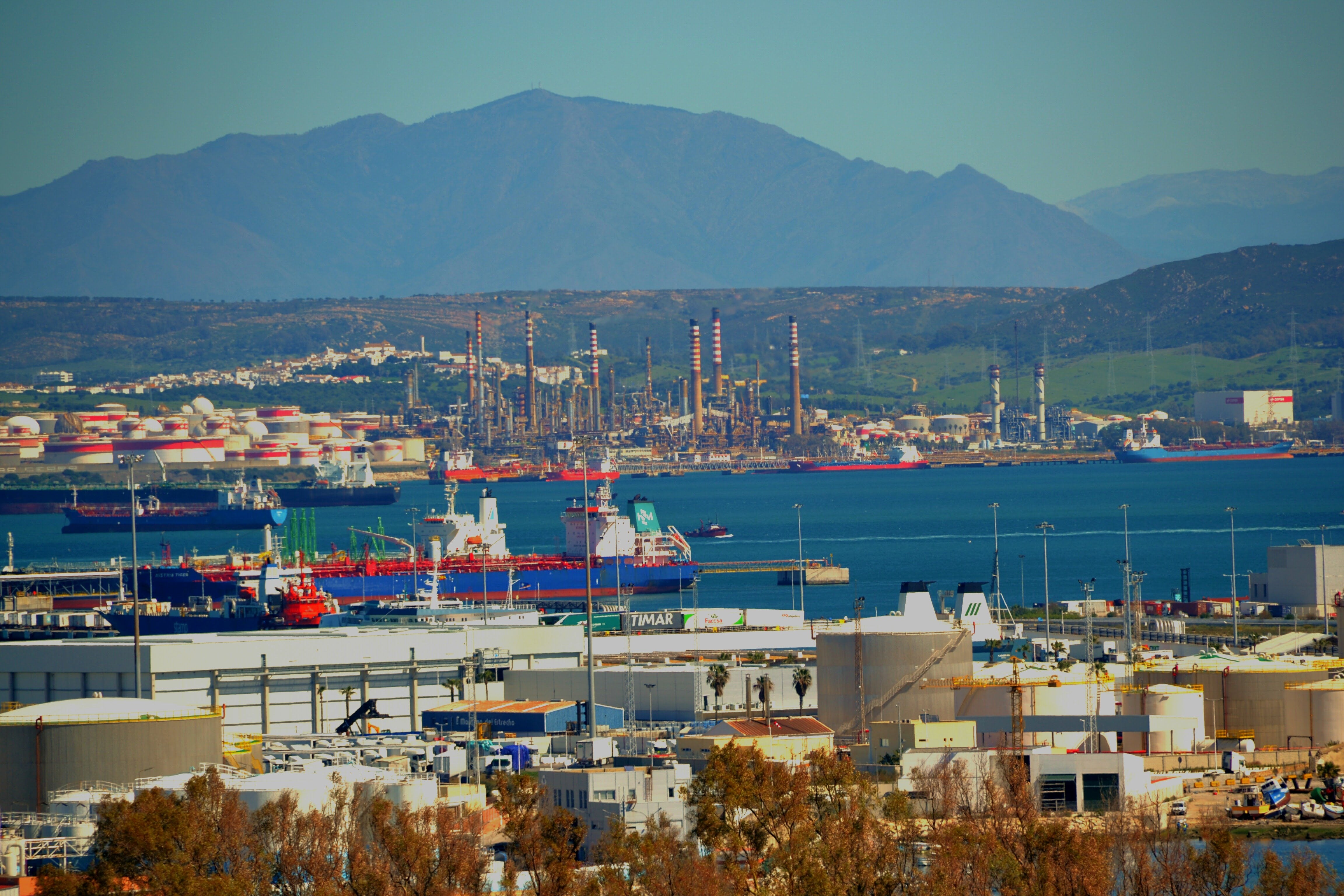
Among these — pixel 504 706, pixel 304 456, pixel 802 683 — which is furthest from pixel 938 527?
pixel 304 456

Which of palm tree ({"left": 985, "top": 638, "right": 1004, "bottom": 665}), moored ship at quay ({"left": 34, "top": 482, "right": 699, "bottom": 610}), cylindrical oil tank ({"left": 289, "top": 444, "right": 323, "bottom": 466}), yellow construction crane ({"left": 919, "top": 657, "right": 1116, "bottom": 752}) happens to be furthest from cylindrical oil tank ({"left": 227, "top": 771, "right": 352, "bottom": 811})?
cylindrical oil tank ({"left": 289, "top": 444, "right": 323, "bottom": 466})

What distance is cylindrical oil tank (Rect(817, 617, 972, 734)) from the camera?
36.7 meters

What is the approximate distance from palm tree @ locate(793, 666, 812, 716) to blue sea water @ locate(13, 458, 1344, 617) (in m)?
28.6

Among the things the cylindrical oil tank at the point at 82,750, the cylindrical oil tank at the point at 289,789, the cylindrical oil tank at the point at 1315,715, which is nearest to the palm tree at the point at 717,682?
the cylindrical oil tank at the point at 1315,715

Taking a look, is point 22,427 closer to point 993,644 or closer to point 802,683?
point 993,644

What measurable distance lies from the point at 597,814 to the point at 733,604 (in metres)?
49.9

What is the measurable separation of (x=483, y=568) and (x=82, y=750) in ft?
141

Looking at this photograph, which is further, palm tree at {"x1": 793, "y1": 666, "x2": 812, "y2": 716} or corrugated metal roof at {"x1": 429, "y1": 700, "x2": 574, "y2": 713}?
palm tree at {"x1": 793, "y1": 666, "x2": 812, "y2": 716}

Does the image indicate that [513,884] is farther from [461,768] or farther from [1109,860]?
[461,768]

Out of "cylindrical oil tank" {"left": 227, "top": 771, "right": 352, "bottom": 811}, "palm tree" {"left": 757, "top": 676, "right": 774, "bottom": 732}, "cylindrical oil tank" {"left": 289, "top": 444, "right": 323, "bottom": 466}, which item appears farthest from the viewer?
"cylindrical oil tank" {"left": 289, "top": 444, "right": 323, "bottom": 466}

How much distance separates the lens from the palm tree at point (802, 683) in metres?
39.7

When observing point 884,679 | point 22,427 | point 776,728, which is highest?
point 22,427

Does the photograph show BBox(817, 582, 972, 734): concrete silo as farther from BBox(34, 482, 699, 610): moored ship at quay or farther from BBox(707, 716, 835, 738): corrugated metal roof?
BBox(34, 482, 699, 610): moored ship at quay

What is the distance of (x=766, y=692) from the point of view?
3722cm
